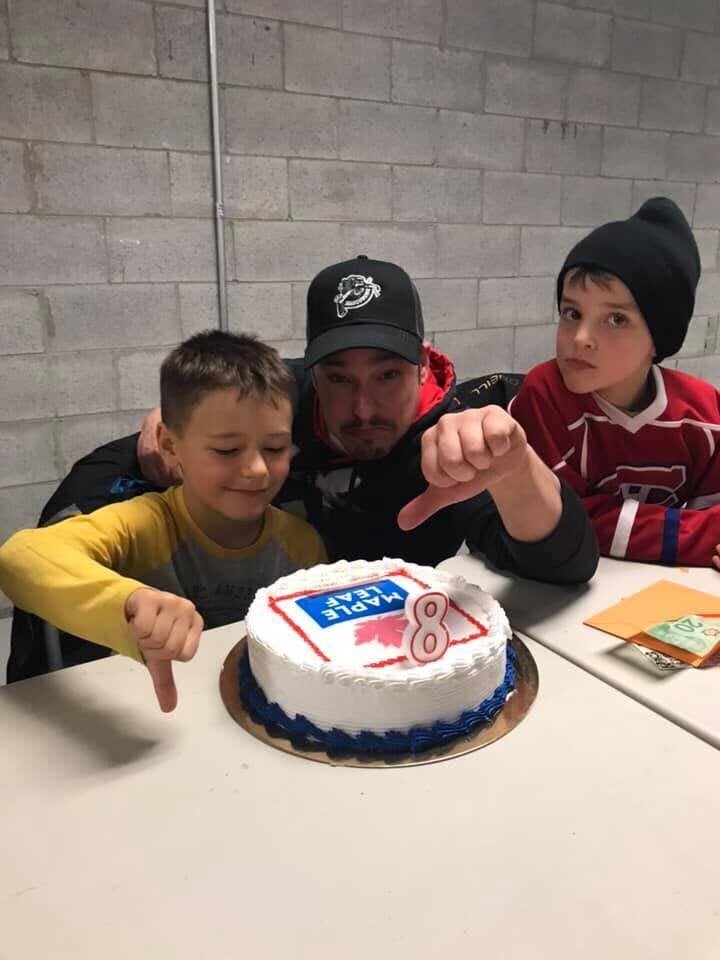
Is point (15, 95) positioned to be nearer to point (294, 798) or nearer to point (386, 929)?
point (294, 798)

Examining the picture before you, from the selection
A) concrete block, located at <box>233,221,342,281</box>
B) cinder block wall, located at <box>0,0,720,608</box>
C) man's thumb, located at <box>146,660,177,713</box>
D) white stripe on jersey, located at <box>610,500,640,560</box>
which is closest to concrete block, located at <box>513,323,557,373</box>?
cinder block wall, located at <box>0,0,720,608</box>

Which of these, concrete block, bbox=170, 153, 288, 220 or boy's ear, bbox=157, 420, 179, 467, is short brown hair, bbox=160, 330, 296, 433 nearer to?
boy's ear, bbox=157, 420, 179, 467

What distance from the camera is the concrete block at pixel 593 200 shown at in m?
3.13

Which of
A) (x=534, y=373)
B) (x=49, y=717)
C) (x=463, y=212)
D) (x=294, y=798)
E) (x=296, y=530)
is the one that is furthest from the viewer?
(x=463, y=212)

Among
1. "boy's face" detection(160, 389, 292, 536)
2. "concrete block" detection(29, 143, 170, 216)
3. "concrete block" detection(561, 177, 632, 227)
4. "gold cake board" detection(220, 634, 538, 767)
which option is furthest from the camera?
"concrete block" detection(561, 177, 632, 227)

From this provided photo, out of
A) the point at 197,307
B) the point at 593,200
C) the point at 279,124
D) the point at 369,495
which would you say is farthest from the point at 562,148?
the point at 369,495

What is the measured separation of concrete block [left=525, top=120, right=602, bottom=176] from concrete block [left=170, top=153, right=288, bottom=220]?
3.54ft

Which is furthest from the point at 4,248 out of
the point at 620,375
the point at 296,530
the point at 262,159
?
the point at 620,375

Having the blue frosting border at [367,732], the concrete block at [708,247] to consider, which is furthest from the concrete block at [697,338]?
the blue frosting border at [367,732]

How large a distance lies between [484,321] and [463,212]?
427 millimetres

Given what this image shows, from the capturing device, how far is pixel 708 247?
358 cm

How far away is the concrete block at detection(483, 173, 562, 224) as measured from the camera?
2943mm

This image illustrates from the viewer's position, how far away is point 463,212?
290 centimetres

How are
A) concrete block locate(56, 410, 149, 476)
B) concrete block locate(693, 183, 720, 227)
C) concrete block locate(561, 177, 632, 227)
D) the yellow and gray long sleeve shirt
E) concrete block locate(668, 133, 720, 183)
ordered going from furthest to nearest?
concrete block locate(693, 183, 720, 227), concrete block locate(668, 133, 720, 183), concrete block locate(561, 177, 632, 227), concrete block locate(56, 410, 149, 476), the yellow and gray long sleeve shirt
